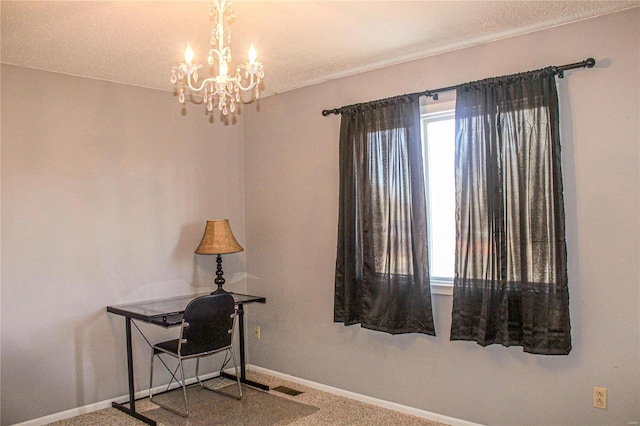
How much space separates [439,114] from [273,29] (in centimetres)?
121

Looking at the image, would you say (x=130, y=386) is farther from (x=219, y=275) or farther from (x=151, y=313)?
(x=219, y=275)

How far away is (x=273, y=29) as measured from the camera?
2.91 m

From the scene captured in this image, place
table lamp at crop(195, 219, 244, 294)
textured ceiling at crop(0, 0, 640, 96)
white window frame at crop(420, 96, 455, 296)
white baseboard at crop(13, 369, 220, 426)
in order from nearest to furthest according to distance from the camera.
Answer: textured ceiling at crop(0, 0, 640, 96) < white window frame at crop(420, 96, 455, 296) < white baseboard at crop(13, 369, 220, 426) < table lamp at crop(195, 219, 244, 294)

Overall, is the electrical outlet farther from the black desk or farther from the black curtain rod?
the black desk

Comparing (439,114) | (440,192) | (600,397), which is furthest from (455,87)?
(600,397)

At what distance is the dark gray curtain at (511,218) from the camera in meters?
2.79

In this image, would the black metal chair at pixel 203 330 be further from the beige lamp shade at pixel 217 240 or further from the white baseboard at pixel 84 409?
the beige lamp shade at pixel 217 240

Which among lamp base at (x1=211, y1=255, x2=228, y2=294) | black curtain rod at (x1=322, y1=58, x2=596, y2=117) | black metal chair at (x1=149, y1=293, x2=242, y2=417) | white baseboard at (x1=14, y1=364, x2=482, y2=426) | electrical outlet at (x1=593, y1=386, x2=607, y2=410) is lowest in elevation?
white baseboard at (x1=14, y1=364, x2=482, y2=426)

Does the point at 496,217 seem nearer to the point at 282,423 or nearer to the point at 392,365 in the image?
the point at 392,365

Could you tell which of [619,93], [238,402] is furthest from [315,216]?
[619,93]

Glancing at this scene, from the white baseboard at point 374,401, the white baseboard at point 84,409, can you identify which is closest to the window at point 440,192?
the white baseboard at point 374,401

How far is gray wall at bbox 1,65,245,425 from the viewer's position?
11.1ft

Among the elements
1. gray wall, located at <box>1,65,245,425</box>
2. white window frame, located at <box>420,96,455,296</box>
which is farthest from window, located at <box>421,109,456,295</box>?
gray wall, located at <box>1,65,245,425</box>

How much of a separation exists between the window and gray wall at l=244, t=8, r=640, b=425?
20 cm
